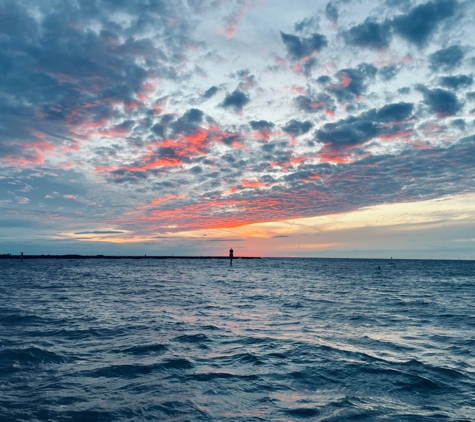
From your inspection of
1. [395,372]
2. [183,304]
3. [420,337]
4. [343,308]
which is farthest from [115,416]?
[343,308]

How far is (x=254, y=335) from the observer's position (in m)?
18.0

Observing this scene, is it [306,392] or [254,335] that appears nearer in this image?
[306,392]

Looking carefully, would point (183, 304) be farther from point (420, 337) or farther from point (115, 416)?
point (115, 416)

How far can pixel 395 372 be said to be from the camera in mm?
12555

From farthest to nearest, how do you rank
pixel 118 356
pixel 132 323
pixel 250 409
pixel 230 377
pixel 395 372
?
pixel 132 323 → pixel 118 356 → pixel 395 372 → pixel 230 377 → pixel 250 409

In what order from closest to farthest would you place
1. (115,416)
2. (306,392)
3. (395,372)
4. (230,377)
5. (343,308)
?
(115,416) → (306,392) → (230,377) → (395,372) → (343,308)

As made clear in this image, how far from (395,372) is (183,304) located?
65.1 ft

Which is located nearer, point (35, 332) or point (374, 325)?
point (35, 332)

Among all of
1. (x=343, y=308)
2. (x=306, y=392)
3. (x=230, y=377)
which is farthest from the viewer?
(x=343, y=308)

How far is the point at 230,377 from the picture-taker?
11742 millimetres

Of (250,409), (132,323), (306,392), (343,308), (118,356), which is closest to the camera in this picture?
(250,409)

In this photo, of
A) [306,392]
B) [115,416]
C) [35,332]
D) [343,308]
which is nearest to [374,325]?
[343,308]

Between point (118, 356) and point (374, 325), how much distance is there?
14.9 metres

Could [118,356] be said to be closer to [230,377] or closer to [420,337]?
[230,377]
